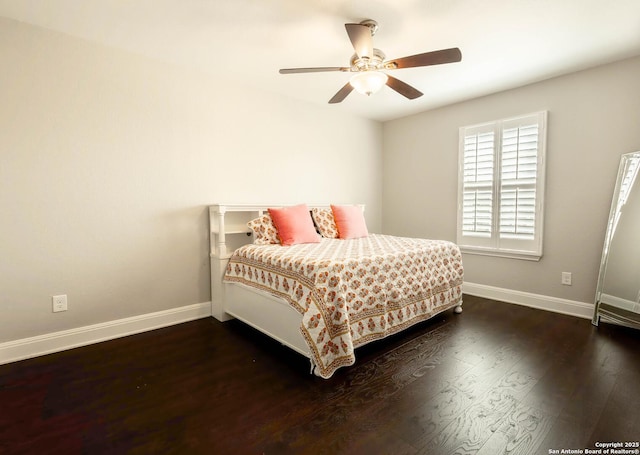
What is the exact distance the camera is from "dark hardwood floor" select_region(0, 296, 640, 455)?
4.61 feet

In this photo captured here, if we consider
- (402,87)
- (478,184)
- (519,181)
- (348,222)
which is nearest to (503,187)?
(519,181)

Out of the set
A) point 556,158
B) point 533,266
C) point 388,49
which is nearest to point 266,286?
point 388,49

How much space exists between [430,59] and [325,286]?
1.59 m

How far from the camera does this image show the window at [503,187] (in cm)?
323

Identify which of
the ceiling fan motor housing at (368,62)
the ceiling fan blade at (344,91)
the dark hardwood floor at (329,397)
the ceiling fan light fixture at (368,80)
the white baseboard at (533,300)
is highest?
the ceiling fan motor housing at (368,62)

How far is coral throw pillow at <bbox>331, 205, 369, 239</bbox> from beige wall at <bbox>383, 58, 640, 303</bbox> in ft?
4.16

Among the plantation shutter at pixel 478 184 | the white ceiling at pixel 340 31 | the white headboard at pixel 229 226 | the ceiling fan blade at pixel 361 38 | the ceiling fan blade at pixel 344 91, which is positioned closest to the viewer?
the ceiling fan blade at pixel 361 38

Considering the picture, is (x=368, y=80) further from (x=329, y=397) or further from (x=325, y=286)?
(x=329, y=397)

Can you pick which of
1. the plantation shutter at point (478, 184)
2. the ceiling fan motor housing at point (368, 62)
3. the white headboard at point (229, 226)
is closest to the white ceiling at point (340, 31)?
the ceiling fan motor housing at point (368, 62)

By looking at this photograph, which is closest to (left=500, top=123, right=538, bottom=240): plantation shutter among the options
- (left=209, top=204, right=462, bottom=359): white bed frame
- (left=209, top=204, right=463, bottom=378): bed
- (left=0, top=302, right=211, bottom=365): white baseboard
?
(left=209, top=204, right=463, bottom=378): bed

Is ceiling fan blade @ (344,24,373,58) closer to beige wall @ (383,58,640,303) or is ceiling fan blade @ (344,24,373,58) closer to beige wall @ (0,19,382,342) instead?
beige wall @ (0,19,382,342)

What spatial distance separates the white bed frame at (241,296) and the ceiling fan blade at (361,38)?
5.63ft

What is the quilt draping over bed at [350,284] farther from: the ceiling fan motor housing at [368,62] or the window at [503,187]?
the ceiling fan motor housing at [368,62]

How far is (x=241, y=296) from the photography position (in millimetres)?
2707
